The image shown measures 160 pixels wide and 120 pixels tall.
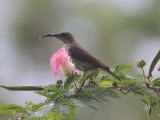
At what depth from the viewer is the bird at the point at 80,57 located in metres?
3.83

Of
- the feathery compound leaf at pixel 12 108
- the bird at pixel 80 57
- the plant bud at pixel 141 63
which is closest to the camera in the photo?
the feathery compound leaf at pixel 12 108

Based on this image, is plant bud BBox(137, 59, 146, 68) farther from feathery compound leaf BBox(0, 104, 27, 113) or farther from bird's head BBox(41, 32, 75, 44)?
bird's head BBox(41, 32, 75, 44)

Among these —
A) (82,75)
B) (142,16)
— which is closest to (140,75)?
(82,75)

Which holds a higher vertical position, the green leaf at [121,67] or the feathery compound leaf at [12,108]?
the green leaf at [121,67]

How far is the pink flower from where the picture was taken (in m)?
3.97

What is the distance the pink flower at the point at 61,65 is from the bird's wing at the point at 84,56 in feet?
0.38

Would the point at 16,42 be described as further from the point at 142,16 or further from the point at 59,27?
the point at 142,16

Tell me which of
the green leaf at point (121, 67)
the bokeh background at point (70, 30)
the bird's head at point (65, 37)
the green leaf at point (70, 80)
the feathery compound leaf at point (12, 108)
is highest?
the bokeh background at point (70, 30)

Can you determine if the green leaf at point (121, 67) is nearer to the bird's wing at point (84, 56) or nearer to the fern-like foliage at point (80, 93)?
the fern-like foliage at point (80, 93)

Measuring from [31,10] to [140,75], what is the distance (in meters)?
15.8

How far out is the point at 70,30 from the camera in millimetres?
16875

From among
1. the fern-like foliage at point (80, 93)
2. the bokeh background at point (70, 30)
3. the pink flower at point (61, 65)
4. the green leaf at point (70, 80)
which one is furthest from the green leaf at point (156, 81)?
the bokeh background at point (70, 30)

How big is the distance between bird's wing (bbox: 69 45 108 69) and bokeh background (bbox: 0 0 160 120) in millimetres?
9036

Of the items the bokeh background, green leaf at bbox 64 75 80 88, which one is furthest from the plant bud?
the bokeh background
